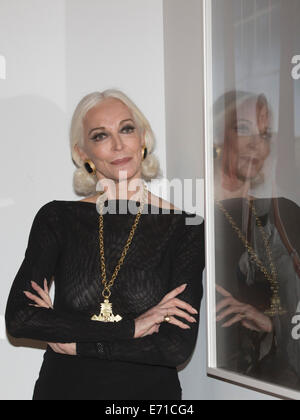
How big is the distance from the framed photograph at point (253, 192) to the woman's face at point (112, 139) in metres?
0.35

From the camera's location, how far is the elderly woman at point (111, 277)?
1.99m

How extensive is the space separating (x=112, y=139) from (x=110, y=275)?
1.66 ft

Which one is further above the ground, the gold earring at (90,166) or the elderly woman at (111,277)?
the gold earring at (90,166)

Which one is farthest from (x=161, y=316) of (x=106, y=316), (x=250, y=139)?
(x=250, y=139)

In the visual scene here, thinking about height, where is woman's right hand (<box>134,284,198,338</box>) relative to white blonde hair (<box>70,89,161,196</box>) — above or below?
below

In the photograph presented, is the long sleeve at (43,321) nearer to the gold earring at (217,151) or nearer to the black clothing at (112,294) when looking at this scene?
the black clothing at (112,294)

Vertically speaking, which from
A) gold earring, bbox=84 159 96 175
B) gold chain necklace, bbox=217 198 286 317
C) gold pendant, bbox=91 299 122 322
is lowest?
gold pendant, bbox=91 299 122 322

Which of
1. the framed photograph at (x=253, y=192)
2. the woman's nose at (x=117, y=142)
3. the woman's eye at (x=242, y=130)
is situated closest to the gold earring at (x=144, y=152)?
the woman's nose at (x=117, y=142)

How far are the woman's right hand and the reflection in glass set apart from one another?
0.12 m

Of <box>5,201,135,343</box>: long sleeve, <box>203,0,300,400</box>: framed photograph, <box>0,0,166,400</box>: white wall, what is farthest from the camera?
<box>0,0,166,400</box>: white wall

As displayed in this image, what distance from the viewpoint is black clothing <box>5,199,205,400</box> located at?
1979 mm

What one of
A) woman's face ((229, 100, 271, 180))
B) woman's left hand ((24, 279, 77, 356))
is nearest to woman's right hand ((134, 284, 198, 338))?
woman's left hand ((24, 279, 77, 356))

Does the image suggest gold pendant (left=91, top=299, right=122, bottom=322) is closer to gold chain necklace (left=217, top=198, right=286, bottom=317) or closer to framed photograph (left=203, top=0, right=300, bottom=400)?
framed photograph (left=203, top=0, right=300, bottom=400)

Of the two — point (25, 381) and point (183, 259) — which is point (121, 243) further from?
point (25, 381)
